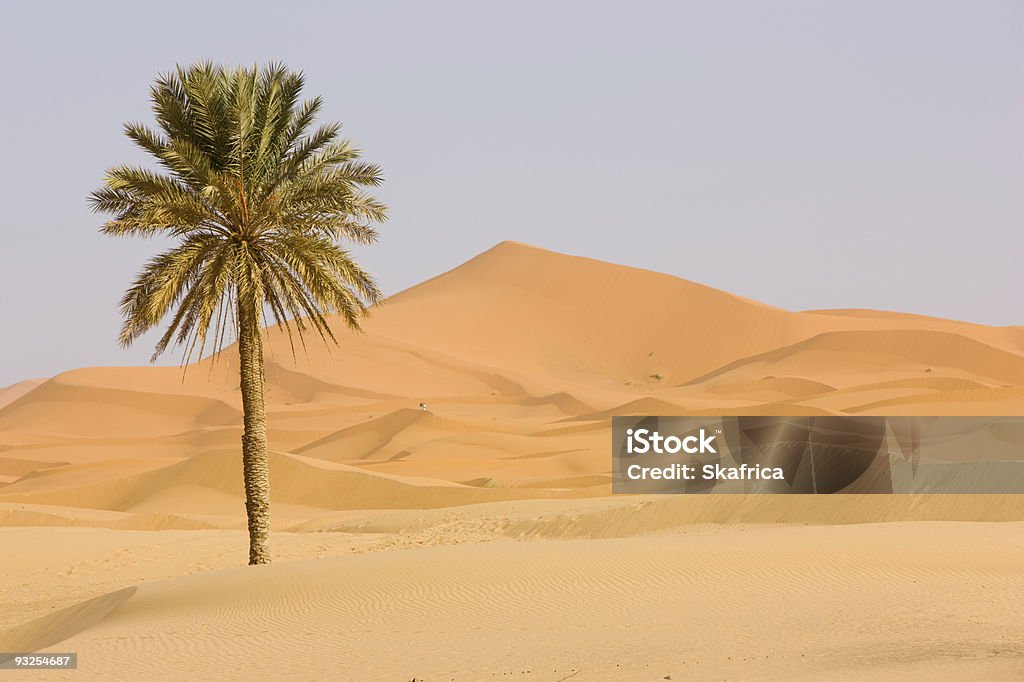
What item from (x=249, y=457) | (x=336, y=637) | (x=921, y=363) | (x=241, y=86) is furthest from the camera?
(x=921, y=363)

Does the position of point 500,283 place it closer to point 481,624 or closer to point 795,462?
point 795,462

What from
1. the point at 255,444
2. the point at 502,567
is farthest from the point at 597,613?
the point at 255,444

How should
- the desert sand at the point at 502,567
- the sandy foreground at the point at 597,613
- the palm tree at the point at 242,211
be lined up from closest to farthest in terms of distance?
the sandy foreground at the point at 597,613 < the desert sand at the point at 502,567 < the palm tree at the point at 242,211

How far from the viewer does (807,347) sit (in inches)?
3664

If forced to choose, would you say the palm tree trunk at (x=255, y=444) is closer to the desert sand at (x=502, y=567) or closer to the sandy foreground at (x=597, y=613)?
the desert sand at (x=502, y=567)

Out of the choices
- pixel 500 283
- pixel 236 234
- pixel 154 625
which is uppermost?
pixel 500 283

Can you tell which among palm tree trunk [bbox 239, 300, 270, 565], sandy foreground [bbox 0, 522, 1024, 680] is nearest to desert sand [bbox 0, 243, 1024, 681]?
sandy foreground [bbox 0, 522, 1024, 680]

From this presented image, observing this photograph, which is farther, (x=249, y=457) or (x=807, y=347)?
(x=807, y=347)

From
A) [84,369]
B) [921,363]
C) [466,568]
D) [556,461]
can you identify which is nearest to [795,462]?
[466,568]

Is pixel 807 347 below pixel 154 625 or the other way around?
Answer: the other way around

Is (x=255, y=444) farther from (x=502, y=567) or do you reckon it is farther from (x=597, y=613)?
(x=597, y=613)

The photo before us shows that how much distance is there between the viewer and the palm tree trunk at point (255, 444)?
2011 cm

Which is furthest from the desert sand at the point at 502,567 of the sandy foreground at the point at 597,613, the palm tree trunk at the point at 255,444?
the palm tree trunk at the point at 255,444

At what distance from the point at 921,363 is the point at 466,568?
79.1 m
